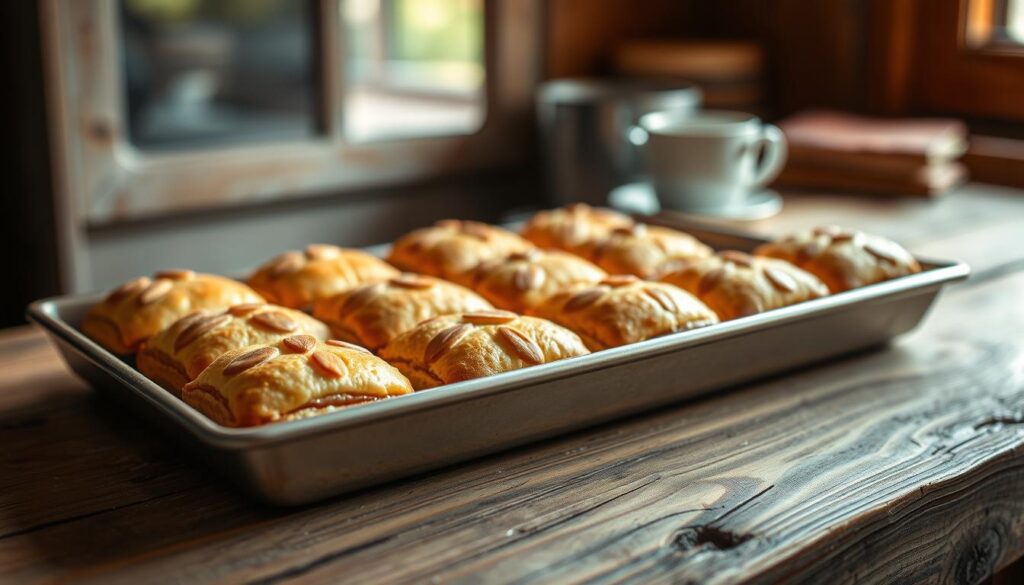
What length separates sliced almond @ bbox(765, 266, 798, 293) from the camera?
3.30 feet

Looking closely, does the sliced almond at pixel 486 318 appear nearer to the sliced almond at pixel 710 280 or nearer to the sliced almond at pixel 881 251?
the sliced almond at pixel 710 280

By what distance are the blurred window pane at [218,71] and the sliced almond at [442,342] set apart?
4.19ft

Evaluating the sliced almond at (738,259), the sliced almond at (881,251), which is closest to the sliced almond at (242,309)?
the sliced almond at (738,259)

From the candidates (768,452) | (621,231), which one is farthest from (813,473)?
(621,231)

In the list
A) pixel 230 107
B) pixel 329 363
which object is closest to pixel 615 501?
pixel 329 363

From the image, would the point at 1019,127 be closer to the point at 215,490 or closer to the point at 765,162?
the point at 765,162

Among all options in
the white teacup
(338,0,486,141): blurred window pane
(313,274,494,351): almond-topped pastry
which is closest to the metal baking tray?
(313,274,494,351): almond-topped pastry

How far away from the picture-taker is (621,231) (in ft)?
3.99

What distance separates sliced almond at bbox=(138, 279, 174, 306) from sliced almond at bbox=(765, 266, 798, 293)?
1.83 ft

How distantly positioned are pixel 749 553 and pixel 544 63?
1727 mm

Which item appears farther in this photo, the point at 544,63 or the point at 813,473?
the point at 544,63

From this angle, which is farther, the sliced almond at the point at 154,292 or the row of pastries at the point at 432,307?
the sliced almond at the point at 154,292

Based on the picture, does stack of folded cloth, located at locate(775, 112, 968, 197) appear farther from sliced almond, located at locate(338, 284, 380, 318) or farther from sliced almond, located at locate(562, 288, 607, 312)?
sliced almond, located at locate(338, 284, 380, 318)

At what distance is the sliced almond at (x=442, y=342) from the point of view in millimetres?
824
